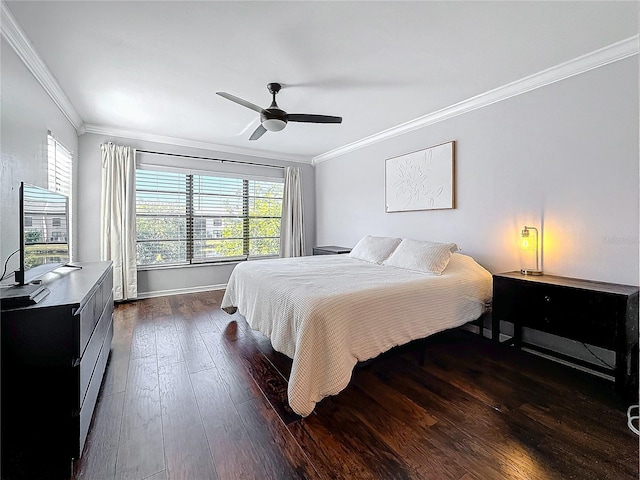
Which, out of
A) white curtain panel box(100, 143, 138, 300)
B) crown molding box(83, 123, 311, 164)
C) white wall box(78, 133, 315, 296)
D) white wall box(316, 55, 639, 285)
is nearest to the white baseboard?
white wall box(78, 133, 315, 296)

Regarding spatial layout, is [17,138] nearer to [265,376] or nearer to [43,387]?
[43,387]

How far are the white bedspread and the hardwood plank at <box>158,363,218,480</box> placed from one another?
0.53 meters

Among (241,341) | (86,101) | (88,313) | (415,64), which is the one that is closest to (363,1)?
(415,64)

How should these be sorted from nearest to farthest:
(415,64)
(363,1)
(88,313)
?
(88,313)
(363,1)
(415,64)

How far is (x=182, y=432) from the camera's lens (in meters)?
1.64

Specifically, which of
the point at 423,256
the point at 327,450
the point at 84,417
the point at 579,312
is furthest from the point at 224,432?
the point at 579,312

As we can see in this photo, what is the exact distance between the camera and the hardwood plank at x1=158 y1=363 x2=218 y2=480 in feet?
4.55

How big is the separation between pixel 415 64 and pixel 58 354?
10.2 ft

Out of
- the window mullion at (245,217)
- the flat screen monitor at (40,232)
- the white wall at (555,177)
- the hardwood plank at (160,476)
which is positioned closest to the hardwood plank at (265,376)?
the hardwood plank at (160,476)

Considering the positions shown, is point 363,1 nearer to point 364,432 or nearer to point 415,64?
point 415,64

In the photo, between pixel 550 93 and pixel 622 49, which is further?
pixel 550 93

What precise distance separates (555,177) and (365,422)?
2.66m

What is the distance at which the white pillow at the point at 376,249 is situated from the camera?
11.7 ft

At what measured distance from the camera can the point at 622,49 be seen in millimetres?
2172
